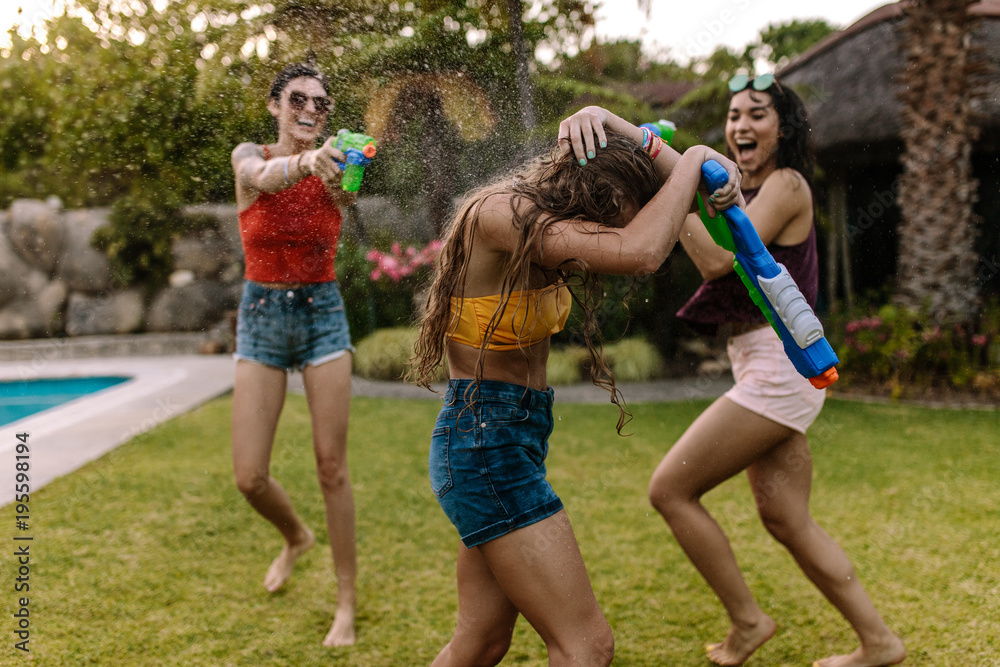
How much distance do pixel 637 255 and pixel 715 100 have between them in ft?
24.0

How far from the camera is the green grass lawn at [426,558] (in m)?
2.27

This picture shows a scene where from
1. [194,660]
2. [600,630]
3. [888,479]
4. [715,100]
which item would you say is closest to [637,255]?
[600,630]

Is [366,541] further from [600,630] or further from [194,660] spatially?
[600,630]

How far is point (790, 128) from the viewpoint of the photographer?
6.84 ft

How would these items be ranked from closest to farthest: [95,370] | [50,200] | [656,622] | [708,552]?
1. [708,552]
2. [656,622]
3. [95,370]
4. [50,200]

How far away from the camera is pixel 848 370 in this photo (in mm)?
6441

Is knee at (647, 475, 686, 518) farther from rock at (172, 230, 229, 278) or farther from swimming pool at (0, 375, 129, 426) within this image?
rock at (172, 230, 229, 278)

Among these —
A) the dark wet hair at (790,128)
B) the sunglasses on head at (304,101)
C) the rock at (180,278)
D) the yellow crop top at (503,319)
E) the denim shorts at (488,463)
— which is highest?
the sunglasses on head at (304,101)

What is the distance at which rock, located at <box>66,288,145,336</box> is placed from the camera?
35.7 ft

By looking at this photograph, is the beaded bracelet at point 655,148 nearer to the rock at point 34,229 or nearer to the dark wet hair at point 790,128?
the dark wet hair at point 790,128

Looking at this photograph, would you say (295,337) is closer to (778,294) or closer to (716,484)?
(716,484)

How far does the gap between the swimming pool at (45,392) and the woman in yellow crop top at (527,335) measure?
27.7ft

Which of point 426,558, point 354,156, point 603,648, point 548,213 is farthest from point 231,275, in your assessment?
point 603,648

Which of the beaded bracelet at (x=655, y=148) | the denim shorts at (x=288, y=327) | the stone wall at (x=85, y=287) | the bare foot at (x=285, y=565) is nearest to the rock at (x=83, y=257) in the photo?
the stone wall at (x=85, y=287)
